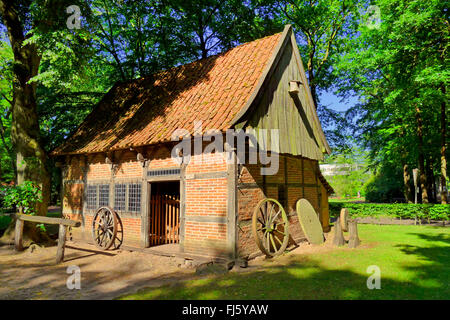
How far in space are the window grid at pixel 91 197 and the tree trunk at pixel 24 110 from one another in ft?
5.65

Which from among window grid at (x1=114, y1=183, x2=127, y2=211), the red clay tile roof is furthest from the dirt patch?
the red clay tile roof

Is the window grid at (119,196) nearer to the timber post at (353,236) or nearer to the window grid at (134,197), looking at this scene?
the window grid at (134,197)

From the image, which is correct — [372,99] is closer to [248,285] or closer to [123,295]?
[248,285]

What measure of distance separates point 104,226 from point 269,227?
619cm

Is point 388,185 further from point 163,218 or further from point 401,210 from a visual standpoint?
point 163,218

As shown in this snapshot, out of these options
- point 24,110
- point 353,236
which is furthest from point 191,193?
point 24,110

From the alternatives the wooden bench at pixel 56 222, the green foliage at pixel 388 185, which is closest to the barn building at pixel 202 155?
the wooden bench at pixel 56 222

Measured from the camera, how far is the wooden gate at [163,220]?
10695 millimetres

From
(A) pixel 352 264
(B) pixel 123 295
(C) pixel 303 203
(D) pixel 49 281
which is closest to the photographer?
(B) pixel 123 295

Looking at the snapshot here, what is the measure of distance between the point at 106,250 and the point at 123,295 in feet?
17.3

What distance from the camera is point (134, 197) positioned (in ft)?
35.2

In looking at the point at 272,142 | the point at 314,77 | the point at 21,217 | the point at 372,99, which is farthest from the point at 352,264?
the point at 372,99

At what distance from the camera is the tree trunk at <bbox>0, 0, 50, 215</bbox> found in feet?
37.7

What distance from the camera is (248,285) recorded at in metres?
6.39
